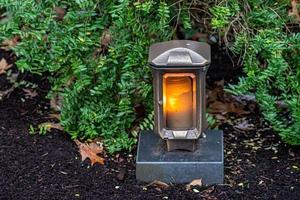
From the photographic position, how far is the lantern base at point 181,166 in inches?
138

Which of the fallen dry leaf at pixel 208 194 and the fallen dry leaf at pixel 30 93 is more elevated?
the fallen dry leaf at pixel 30 93

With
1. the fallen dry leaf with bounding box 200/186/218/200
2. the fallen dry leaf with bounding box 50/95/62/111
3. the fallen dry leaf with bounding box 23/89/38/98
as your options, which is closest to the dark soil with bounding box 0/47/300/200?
the fallen dry leaf with bounding box 200/186/218/200

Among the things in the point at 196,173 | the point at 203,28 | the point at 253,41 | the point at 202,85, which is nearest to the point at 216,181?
the point at 196,173

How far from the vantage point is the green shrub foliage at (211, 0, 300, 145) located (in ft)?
11.6

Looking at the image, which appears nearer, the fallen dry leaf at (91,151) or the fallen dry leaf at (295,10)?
the fallen dry leaf at (91,151)

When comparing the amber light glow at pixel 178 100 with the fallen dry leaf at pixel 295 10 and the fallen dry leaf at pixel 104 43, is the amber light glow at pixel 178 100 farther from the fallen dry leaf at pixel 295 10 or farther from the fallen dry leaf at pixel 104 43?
the fallen dry leaf at pixel 295 10

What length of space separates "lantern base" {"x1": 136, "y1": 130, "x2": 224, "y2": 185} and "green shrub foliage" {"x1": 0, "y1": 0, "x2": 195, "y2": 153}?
31 centimetres

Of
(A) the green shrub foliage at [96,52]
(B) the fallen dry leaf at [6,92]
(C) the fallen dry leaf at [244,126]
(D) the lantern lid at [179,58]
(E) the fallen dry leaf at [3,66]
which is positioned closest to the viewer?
(D) the lantern lid at [179,58]

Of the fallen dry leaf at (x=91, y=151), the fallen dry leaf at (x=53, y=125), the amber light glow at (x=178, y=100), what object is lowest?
the fallen dry leaf at (x=91, y=151)

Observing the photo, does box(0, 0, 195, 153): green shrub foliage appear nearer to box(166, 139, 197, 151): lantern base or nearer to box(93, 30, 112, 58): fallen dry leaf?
box(93, 30, 112, 58): fallen dry leaf

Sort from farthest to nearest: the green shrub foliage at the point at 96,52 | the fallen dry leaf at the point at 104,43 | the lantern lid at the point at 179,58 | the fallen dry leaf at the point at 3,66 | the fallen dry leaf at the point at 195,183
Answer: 1. the fallen dry leaf at the point at 3,66
2. the fallen dry leaf at the point at 104,43
3. the green shrub foliage at the point at 96,52
4. the fallen dry leaf at the point at 195,183
5. the lantern lid at the point at 179,58

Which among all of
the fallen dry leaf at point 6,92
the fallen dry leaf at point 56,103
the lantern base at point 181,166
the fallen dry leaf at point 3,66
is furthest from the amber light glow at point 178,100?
the fallen dry leaf at point 3,66

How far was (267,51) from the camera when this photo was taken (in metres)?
3.56

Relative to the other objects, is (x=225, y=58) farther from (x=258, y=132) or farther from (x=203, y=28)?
(x=258, y=132)
